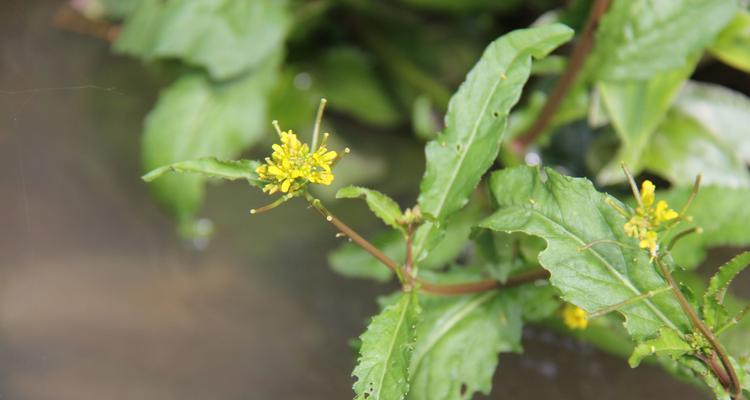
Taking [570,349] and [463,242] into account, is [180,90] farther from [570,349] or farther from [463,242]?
[570,349]

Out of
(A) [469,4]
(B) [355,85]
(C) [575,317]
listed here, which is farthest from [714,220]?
(B) [355,85]

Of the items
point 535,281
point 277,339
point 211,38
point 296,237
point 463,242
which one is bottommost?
point 535,281

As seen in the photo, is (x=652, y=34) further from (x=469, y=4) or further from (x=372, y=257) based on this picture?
(x=372, y=257)

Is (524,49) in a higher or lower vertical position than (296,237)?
lower

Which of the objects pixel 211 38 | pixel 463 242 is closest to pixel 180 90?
pixel 211 38

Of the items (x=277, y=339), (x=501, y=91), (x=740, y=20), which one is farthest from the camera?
(x=277, y=339)

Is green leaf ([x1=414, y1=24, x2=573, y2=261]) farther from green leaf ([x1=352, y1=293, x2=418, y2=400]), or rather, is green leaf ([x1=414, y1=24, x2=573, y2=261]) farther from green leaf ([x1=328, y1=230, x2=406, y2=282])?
green leaf ([x1=328, y1=230, x2=406, y2=282])
